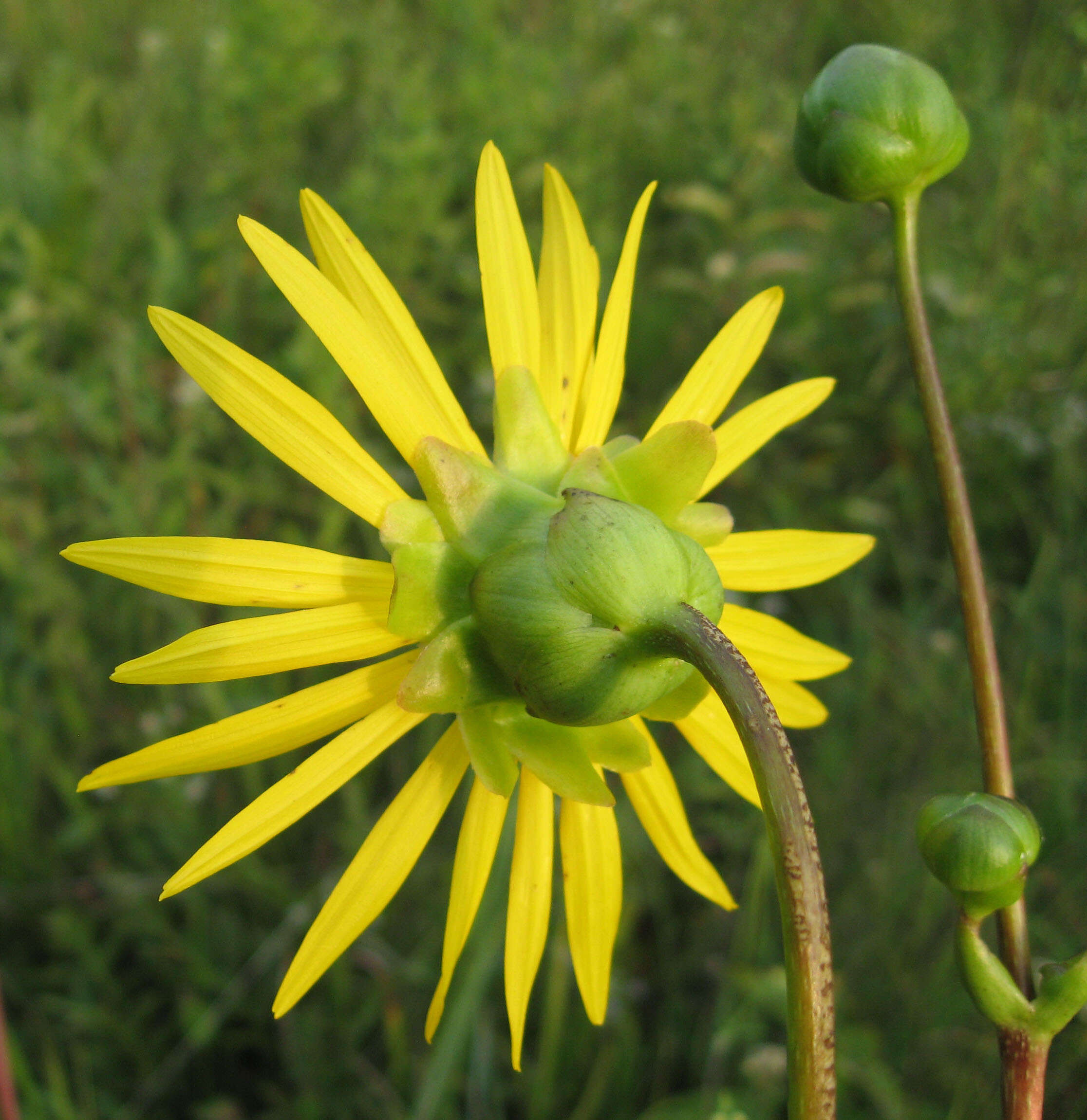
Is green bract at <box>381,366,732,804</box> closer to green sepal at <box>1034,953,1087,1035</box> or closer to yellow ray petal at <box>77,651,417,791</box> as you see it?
yellow ray petal at <box>77,651,417,791</box>

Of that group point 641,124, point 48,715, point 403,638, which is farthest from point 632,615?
point 641,124

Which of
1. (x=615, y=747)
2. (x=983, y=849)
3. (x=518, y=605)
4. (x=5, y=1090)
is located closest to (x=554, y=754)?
(x=615, y=747)

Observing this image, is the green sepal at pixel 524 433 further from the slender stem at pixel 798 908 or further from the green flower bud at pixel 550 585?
the slender stem at pixel 798 908

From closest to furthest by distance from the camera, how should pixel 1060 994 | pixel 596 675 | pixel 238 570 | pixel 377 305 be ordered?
pixel 1060 994 → pixel 596 675 → pixel 238 570 → pixel 377 305

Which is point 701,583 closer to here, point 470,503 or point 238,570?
point 470,503

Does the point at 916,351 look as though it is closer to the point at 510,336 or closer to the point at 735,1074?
the point at 510,336

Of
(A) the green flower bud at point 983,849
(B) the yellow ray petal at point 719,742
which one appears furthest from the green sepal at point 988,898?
(B) the yellow ray petal at point 719,742
